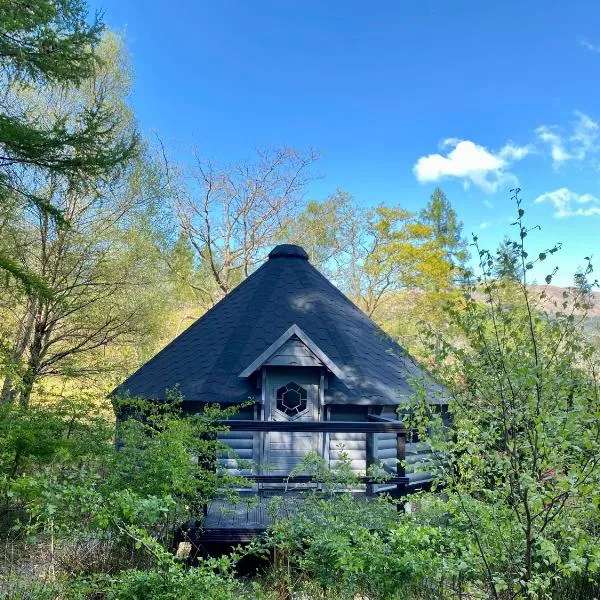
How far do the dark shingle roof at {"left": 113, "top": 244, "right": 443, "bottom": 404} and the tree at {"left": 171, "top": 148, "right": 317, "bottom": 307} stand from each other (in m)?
13.1

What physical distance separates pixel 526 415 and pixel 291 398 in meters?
7.18

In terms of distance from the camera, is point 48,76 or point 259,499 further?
point 48,76

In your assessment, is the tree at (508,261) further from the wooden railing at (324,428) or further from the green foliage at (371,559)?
the wooden railing at (324,428)

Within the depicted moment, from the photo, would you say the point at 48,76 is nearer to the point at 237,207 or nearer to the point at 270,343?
the point at 270,343

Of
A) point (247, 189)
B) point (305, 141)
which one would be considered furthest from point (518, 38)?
point (247, 189)

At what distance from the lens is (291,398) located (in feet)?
32.7

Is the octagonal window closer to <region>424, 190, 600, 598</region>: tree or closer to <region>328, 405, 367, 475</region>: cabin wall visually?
<region>328, 405, 367, 475</region>: cabin wall

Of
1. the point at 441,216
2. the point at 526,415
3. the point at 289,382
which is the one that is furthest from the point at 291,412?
the point at 441,216

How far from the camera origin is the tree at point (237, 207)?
26016 millimetres

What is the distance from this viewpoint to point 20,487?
149 inches

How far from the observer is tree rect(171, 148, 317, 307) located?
85.4 ft

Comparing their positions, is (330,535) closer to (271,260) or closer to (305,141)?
(271,260)

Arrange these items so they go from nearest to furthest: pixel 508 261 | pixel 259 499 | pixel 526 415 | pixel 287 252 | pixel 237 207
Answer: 1. pixel 526 415
2. pixel 508 261
3. pixel 259 499
4. pixel 287 252
5. pixel 237 207

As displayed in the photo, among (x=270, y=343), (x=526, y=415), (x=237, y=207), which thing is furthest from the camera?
(x=237, y=207)
